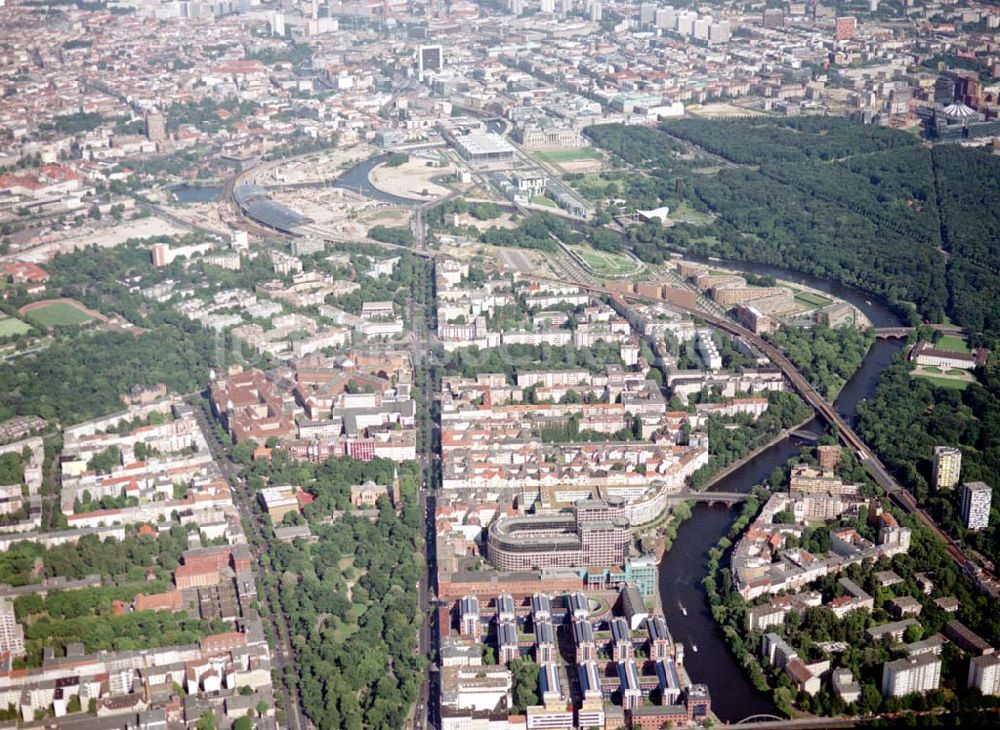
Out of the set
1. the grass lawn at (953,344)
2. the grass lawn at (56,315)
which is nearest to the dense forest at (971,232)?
the grass lawn at (953,344)

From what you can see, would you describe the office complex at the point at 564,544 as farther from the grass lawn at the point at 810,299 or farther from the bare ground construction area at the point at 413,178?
the bare ground construction area at the point at 413,178

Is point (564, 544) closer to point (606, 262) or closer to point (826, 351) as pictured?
point (826, 351)

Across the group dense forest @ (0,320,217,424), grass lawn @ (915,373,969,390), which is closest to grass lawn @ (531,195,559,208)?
dense forest @ (0,320,217,424)

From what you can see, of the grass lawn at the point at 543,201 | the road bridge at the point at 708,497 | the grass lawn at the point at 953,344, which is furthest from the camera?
the grass lawn at the point at 543,201

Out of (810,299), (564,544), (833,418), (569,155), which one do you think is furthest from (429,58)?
(564,544)

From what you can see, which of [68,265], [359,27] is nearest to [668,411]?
[68,265]
